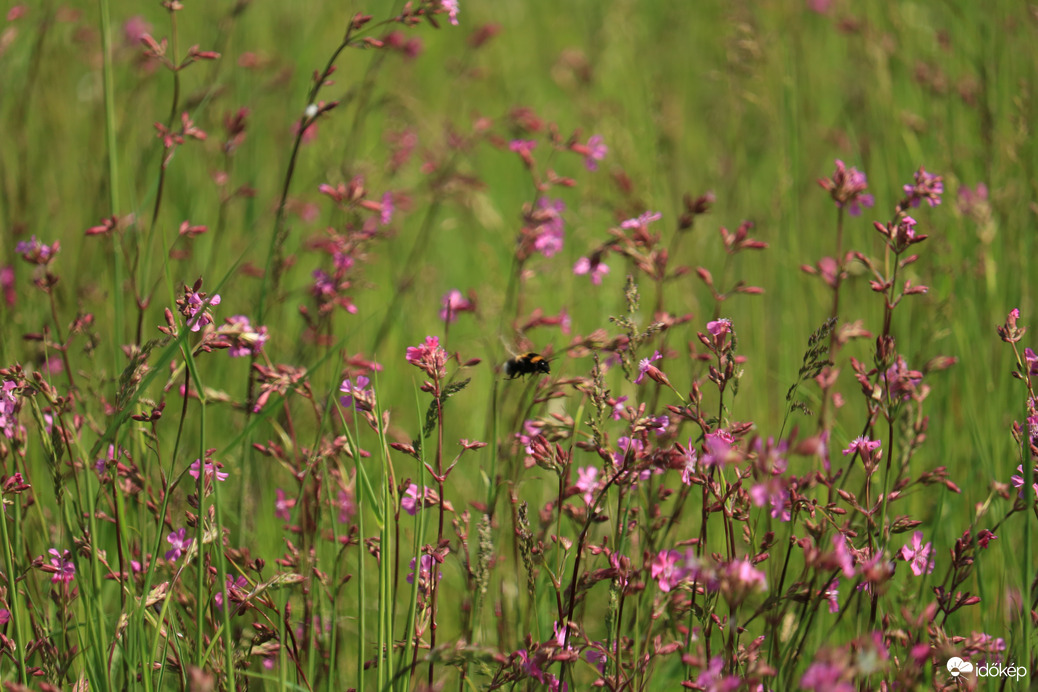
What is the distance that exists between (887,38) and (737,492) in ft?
12.1

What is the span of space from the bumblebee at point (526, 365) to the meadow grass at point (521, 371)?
0.06m

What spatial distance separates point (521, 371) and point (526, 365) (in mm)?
26

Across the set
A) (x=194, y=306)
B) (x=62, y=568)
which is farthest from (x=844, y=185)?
(x=62, y=568)

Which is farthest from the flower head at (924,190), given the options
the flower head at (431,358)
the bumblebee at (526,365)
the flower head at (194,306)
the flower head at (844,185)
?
the flower head at (194,306)

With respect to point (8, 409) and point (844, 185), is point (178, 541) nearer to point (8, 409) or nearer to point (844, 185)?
point (8, 409)

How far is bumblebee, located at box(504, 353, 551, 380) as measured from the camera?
2.39m

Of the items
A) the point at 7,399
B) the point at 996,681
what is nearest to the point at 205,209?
the point at 7,399

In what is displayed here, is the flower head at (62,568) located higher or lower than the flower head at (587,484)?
lower

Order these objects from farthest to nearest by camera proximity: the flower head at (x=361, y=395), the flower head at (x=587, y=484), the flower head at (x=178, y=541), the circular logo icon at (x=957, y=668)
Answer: the flower head at (x=587, y=484) → the flower head at (x=178, y=541) → the flower head at (x=361, y=395) → the circular logo icon at (x=957, y=668)

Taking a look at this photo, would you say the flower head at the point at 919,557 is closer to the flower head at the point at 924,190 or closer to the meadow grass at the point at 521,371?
the meadow grass at the point at 521,371

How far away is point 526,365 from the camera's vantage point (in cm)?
243

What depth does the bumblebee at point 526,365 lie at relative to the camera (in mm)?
2395

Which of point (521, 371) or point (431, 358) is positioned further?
point (521, 371)

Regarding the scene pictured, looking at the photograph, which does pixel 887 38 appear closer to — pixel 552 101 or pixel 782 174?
pixel 782 174
